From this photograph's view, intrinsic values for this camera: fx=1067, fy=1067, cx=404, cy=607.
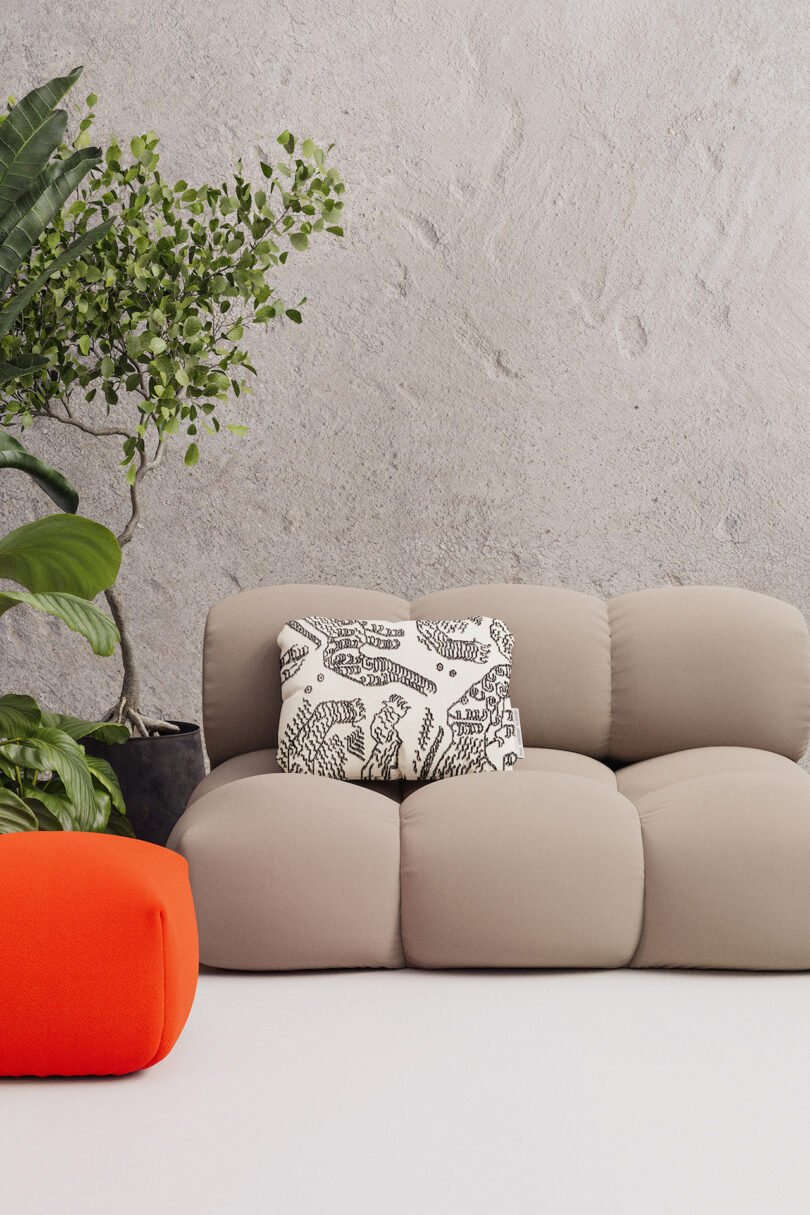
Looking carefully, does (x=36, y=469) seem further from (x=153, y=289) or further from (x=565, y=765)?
(x=565, y=765)

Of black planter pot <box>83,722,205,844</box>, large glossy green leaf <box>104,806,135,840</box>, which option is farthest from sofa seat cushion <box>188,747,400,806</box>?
black planter pot <box>83,722,205,844</box>

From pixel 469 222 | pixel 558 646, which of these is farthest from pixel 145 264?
pixel 558 646

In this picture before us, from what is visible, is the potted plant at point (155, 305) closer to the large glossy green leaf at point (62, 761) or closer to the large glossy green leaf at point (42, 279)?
the large glossy green leaf at point (42, 279)

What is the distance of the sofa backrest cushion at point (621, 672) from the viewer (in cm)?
223

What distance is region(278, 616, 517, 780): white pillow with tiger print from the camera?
81.7 inches

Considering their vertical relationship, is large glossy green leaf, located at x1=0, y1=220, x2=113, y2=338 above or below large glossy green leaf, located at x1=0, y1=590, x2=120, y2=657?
above

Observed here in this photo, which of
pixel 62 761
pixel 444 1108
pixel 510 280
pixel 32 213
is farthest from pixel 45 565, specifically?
pixel 510 280

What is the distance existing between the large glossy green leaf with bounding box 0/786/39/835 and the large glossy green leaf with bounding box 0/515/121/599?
36 cm

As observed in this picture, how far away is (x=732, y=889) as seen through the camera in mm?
1711

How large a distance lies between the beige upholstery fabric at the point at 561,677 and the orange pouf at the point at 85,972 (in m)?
1.10

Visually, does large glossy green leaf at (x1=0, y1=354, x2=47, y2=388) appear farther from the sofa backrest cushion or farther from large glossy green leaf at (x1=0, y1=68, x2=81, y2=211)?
the sofa backrest cushion

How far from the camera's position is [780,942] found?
1.70 metres

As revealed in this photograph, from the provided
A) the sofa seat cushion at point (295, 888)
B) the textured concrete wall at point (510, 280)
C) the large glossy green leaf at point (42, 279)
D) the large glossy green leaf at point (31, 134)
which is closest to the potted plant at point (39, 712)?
the sofa seat cushion at point (295, 888)

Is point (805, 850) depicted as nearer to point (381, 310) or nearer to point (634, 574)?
point (634, 574)
